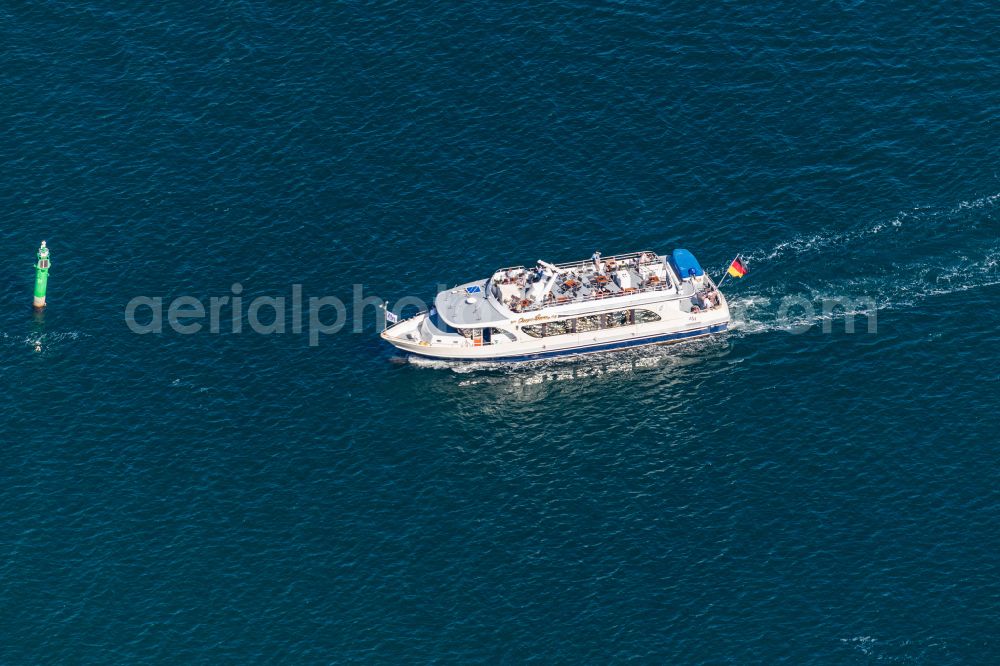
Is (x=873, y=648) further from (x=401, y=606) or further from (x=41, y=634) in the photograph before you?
(x=41, y=634)

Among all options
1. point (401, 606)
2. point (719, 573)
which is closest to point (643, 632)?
point (719, 573)

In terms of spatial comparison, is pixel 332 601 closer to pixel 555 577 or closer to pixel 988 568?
pixel 555 577

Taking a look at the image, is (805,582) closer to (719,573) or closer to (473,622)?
(719,573)

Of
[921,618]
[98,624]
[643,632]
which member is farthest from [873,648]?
[98,624]

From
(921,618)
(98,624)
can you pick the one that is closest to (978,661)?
(921,618)

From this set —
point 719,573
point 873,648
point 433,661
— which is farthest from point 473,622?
point 873,648

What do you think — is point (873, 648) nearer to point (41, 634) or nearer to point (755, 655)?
point (755, 655)
